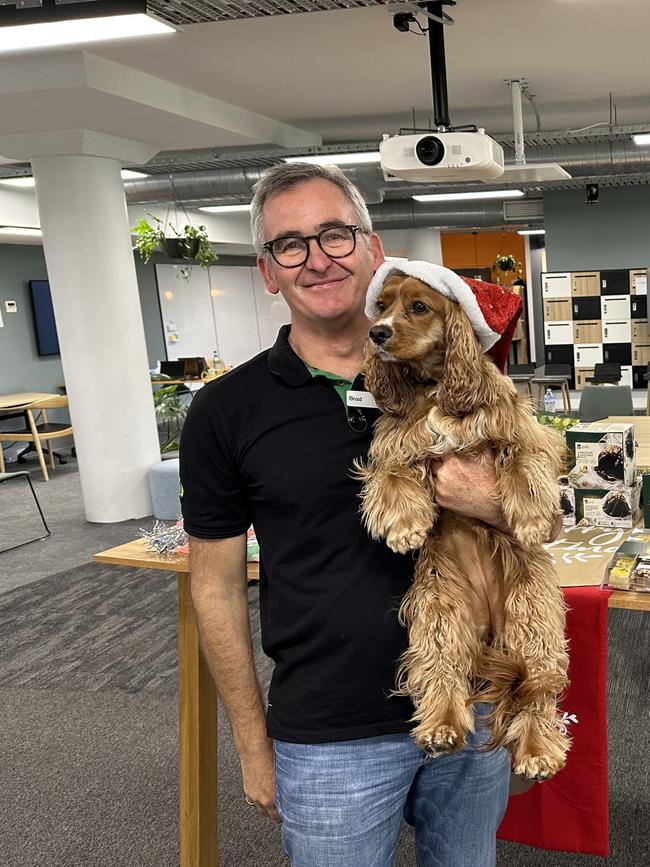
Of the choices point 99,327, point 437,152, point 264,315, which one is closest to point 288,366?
point 437,152

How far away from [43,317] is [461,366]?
11.8 m

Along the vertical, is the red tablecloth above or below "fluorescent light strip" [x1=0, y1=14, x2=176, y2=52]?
below

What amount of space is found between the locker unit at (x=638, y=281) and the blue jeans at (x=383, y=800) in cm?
1230

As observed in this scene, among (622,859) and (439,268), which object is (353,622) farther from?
(622,859)

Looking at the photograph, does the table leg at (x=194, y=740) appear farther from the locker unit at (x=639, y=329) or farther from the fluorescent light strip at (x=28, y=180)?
the locker unit at (x=639, y=329)

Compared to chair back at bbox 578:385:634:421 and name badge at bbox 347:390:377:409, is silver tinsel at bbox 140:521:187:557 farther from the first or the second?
chair back at bbox 578:385:634:421

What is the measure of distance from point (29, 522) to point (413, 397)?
285 inches

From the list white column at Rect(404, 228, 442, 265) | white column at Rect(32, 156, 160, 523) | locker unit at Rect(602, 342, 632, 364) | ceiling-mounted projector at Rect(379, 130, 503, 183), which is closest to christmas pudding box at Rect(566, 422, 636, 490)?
ceiling-mounted projector at Rect(379, 130, 503, 183)

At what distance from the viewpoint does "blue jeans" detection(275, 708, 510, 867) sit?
1530mm

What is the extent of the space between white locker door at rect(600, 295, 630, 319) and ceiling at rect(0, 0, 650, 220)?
3599 millimetres

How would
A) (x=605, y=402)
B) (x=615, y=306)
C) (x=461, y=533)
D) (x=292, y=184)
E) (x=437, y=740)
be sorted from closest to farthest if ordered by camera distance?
(x=437, y=740), (x=292, y=184), (x=461, y=533), (x=605, y=402), (x=615, y=306)

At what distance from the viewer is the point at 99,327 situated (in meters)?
7.21

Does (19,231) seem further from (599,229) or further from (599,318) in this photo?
(599,229)

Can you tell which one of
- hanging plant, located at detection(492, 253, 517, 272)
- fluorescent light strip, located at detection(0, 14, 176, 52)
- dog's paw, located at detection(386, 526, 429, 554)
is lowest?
dog's paw, located at detection(386, 526, 429, 554)
